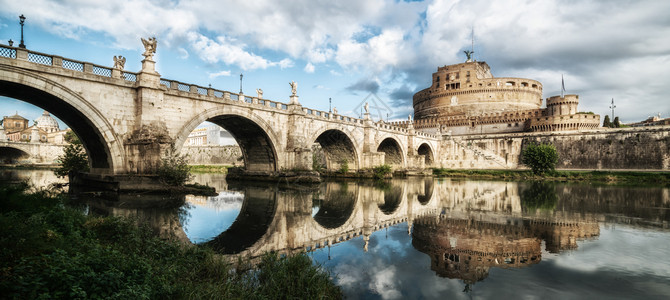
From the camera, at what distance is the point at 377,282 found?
6555 mm

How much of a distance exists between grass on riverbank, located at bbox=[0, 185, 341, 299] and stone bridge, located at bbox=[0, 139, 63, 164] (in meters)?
64.3

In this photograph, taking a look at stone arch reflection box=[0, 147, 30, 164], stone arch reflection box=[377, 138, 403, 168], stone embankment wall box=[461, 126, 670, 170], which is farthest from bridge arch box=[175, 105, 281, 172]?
stone arch reflection box=[0, 147, 30, 164]

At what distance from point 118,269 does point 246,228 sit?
653cm

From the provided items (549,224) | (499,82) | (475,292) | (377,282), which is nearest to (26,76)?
A: (377,282)

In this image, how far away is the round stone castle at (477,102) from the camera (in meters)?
60.6

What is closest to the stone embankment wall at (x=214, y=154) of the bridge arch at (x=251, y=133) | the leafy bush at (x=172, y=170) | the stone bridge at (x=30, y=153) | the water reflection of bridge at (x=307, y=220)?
the stone bridge at (x=30, y=153)

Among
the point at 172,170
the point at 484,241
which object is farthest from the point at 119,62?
the point at 484,241

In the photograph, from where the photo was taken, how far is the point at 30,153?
55781 millimetres

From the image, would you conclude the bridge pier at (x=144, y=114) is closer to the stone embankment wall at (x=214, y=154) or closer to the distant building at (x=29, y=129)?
the stone embankment wall at (x=214, y=154)

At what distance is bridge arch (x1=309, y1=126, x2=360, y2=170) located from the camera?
122 feet

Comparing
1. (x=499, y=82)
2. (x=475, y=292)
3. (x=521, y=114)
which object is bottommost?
(x=475, y=292)

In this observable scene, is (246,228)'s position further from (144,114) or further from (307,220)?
(144,114)

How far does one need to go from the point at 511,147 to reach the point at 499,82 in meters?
24.1

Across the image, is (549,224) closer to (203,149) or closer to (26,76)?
(26,76)
